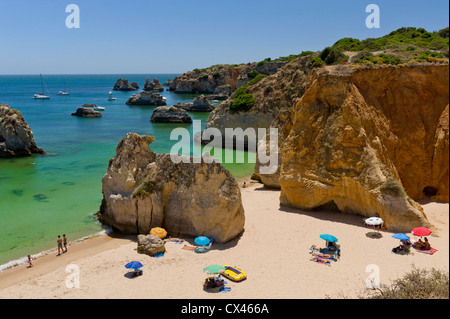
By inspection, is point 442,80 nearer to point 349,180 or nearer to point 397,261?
point 349,180

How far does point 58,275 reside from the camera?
14500 millimetres

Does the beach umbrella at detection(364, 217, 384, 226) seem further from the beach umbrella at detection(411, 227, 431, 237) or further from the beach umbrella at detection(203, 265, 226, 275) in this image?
the beach umbrella at detection(203, 265, 226, 275)

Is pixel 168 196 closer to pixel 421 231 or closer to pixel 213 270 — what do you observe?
pixel 213 270

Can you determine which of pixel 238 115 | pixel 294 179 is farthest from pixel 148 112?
pixel 294 179

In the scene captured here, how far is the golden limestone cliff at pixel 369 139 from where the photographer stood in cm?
1869

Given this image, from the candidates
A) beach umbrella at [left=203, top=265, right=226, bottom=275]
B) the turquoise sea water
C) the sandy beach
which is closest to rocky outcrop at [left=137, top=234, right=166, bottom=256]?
the sandy beach

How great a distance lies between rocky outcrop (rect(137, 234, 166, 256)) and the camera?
1599 cm

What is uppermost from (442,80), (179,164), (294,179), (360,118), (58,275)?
(442,80)

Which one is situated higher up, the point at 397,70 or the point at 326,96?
the point at 397,70

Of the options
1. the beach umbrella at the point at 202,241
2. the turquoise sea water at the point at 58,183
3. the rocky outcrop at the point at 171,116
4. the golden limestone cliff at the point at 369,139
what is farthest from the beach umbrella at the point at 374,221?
the rocky outcrop at the point at 171,116

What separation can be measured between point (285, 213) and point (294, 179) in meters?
2.06

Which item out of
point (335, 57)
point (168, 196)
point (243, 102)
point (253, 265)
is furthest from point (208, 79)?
point (253, 265)

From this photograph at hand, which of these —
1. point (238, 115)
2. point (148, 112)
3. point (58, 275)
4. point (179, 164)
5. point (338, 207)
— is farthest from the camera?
point (148, 112)

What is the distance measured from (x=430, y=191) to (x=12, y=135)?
39.9 metres
